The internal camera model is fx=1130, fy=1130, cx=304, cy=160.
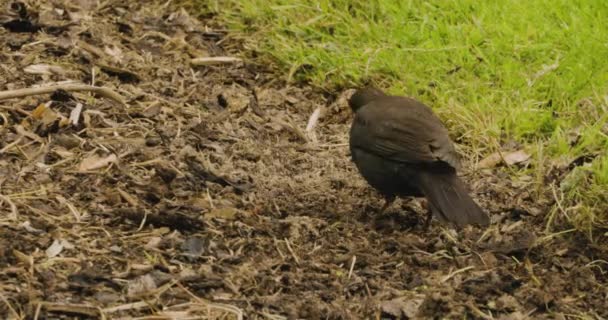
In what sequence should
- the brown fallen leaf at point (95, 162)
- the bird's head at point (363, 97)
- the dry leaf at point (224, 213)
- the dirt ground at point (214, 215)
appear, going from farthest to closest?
the bird's head at point (363, 97), the brown fallen leaf at point (95, 162), the dry leaf at point (224, 213), the dirt ground at point (214, 215)

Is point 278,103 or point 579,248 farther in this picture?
point 278,103

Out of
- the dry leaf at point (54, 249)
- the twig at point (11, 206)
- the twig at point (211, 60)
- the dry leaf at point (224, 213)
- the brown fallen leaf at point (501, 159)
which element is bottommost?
the twig at point (211, 60)

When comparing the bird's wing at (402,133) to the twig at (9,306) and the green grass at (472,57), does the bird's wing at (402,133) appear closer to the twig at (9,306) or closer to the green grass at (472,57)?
the green grass at (472,57)

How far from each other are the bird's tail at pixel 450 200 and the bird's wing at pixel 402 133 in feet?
0.23

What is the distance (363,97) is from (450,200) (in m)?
1.06

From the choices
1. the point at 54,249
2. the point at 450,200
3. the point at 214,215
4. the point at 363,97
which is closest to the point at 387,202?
the point at 450,200

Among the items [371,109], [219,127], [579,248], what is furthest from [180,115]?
[579,248]

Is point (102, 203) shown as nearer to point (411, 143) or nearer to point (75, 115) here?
point (75, 115)

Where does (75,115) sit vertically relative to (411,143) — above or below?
below

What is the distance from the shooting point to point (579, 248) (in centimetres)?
499

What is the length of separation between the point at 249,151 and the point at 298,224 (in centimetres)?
87

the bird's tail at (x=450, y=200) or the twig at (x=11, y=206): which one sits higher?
the bird's tail at (x=450, y=200)

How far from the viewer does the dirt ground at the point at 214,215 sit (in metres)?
4.28

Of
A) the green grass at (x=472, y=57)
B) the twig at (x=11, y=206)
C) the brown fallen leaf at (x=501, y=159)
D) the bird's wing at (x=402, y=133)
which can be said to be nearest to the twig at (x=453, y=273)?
the bird's wing at (x=402, y=133)
